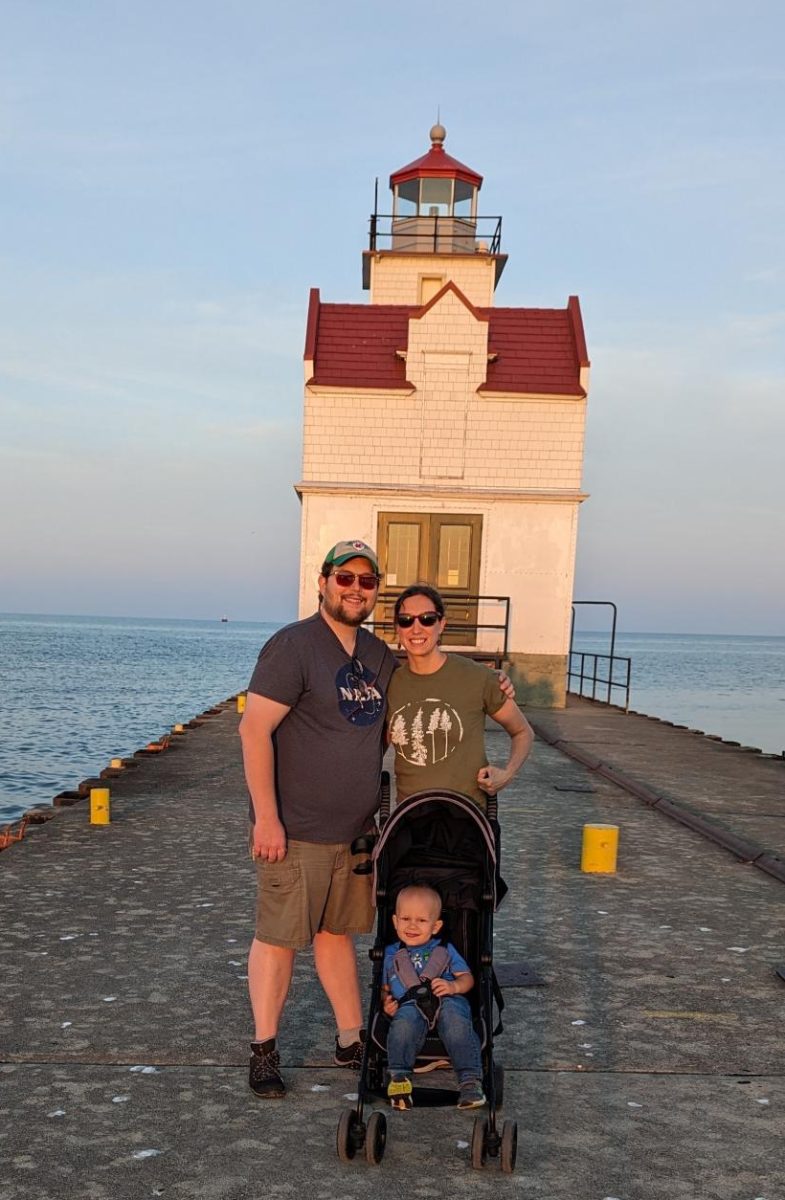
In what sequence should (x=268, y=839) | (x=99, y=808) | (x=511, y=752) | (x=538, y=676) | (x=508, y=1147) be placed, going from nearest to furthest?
1. (x=508, y=1147)
2. (x=268, y=839)
3. (x=511, y=752)
4. (x=99, y=808)
5. (x=538, y=676)

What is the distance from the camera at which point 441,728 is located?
4.57 metres

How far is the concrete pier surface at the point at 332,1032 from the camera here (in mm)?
3791

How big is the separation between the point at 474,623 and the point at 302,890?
17.6 m

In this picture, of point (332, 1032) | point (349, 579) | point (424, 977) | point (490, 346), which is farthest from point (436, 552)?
point (424, 977)

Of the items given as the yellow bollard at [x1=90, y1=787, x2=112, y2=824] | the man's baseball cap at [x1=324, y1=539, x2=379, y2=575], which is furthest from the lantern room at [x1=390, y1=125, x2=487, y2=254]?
the man's baseball cap at [x1=324, y1=539, x2=379, y2=575]

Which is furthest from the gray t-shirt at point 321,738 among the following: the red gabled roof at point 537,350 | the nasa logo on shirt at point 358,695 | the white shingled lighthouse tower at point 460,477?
the red gabled roof at point 537,350

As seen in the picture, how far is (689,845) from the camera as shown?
9578 millimetres

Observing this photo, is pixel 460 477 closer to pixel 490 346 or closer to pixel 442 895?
pixel 490 346

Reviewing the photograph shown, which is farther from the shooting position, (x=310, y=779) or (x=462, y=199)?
(x=462, y=199)

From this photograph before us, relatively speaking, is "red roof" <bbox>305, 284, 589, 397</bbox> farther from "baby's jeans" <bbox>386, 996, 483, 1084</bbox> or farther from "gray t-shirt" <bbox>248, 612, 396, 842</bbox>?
"baby's jeans" <bbox>386, 996, 483, 1084</bbox>

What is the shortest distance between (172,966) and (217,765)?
8191 mm

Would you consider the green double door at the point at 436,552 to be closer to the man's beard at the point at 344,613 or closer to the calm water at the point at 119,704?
the calm water at the point at 119,704

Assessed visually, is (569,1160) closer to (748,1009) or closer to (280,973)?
(280,973)

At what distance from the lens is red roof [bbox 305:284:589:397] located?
873 inches
